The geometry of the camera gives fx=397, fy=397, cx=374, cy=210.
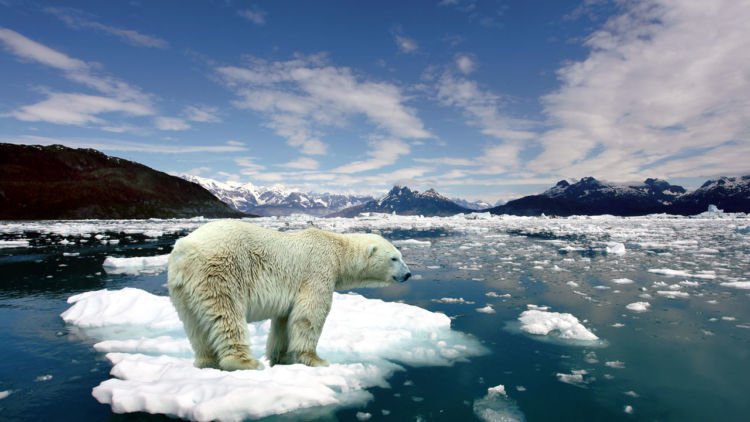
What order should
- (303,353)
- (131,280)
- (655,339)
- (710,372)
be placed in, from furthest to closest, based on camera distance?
(131,280)
(655,339)
(710,372)
(303,353)

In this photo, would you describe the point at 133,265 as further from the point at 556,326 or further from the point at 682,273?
the point at 682,273

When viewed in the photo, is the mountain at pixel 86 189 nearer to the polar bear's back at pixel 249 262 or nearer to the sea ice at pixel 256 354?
the sea ice at pixel 256 354

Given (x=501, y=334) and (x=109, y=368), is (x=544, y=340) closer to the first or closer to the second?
(x=501, y=334)

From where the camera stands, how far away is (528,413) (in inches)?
194

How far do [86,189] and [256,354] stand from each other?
141721 millimetres

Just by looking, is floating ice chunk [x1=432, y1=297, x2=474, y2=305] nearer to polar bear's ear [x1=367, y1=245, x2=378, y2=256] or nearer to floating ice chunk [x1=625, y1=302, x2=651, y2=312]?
floating ice chunk [x1=625, y1=302, x2=651, y2=312]

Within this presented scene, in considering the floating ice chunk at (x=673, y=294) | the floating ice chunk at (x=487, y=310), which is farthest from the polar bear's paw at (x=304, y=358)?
the floating ice chunk at (x=673, y=294)

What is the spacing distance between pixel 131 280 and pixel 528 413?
15.3 m

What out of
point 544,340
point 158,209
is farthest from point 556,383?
point 158,209

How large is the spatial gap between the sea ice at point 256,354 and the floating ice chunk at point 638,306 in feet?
17.1

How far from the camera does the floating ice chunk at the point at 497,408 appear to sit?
4.85m

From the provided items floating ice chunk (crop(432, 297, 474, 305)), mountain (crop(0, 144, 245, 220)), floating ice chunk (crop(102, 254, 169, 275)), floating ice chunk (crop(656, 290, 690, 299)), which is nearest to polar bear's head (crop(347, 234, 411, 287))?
floating ice chunk (crop(432, 297, 474, 305))

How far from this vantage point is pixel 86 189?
119688 mm

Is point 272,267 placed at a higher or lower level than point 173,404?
higher
